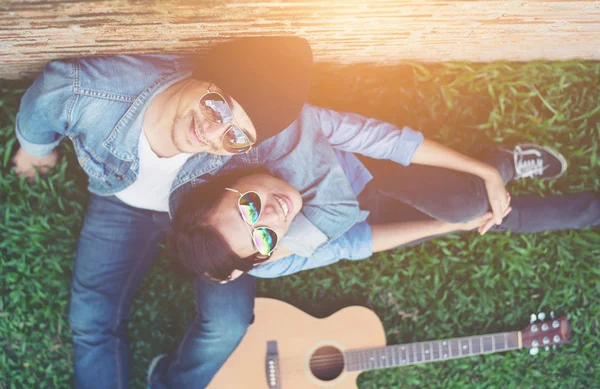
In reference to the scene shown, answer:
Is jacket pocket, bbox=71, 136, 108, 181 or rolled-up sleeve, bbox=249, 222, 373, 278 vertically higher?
jacket pocket, bbox=71, 136, 108, 181

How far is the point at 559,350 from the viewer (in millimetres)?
3117

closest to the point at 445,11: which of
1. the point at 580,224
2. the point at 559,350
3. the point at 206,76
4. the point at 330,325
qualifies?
the point at 206,76

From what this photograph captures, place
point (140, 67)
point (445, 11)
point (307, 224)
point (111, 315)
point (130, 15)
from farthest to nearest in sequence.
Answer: point (111, 315) < point (307, 224) < point (140, 67) < point (445, 11) < point (130, 15)

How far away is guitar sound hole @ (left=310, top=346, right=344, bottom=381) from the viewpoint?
2.89 metres

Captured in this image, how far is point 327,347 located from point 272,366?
0.38m

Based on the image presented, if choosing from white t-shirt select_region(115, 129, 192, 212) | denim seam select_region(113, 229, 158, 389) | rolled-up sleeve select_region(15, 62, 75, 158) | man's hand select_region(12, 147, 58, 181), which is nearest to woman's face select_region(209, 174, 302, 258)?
white t-shirt select_region(115, 129, 192, 212)

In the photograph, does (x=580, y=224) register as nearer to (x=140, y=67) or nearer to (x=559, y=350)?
(x=559, y=350)

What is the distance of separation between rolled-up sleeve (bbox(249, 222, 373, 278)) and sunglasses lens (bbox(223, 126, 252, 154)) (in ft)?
2.79

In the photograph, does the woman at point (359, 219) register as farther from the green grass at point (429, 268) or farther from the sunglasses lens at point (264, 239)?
the green grass at point (429, 268)

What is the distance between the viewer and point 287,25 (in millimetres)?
2061

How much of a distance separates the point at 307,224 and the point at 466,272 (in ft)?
4.35

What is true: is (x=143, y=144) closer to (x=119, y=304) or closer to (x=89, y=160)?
(x=89, y=160)

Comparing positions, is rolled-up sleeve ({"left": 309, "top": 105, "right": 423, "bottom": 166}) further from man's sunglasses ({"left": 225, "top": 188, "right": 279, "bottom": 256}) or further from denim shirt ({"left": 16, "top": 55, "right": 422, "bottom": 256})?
man's sunglasses ({"left": 225, "top": 188, "right": 279, "bottom": 256})

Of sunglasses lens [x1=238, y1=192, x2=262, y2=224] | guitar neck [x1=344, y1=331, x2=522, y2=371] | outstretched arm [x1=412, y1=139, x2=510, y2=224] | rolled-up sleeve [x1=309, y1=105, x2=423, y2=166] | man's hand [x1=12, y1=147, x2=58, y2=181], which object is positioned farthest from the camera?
guitar neck [x1=344, y1=331, x2=522, y2=371]
